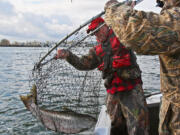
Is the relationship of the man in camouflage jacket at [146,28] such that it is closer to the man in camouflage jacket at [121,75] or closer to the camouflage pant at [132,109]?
the man in camouflage jacket at [121,75]

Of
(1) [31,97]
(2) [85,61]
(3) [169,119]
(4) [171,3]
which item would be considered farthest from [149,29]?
(1) [31,97]

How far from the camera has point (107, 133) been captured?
3.29 metres

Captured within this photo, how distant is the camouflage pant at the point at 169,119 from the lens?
1.96 m

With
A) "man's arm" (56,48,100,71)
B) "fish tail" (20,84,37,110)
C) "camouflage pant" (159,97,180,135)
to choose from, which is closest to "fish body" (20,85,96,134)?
"fish tail" (20,84,37,110)

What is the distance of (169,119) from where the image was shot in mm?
2080

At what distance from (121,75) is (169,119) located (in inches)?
60.0

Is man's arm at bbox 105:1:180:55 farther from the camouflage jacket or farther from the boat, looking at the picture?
the boat

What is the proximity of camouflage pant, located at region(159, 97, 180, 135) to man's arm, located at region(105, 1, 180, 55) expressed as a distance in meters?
0.70

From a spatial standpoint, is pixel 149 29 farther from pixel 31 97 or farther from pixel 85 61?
pixel 31 97

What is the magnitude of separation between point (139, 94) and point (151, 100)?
3.81 ft

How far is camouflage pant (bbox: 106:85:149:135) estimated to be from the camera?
3404 mm

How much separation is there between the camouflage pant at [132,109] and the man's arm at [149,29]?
2084 mm

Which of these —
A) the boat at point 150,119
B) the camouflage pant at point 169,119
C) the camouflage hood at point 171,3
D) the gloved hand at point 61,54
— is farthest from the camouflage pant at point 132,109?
the camouflage hood at point 171,3

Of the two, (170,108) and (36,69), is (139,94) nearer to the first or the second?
(170,108)
